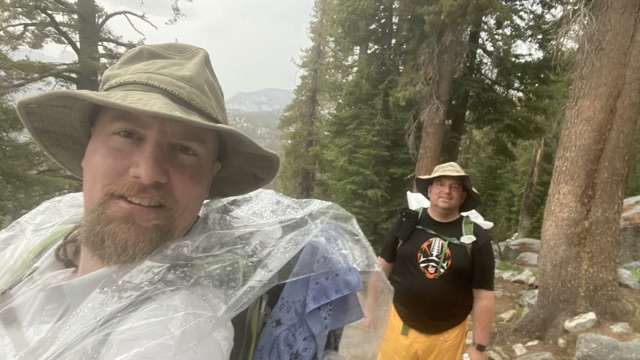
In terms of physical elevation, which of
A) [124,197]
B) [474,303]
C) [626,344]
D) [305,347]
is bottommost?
[626,344]

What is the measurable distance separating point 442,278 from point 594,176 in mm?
2499

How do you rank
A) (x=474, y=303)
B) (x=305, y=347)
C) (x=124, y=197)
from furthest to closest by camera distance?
(x=474, y=303), (x=124, y=197), (x=305, y=347)

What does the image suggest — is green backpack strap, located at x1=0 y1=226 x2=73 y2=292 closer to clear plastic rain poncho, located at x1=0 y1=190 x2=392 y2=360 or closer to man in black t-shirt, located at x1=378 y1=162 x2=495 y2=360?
clear plastic rain poncho, located at x1=0 y1=190 x2=392 y2=360

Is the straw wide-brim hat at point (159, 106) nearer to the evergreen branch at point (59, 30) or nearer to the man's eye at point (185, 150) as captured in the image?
the man's eye at point (185, 150)

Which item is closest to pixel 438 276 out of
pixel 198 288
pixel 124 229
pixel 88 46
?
pixel 198 288

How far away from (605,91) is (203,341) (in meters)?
4.86

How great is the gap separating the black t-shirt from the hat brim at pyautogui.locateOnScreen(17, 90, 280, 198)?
79.8 inches

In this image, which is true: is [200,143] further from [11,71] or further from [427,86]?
[11,71]

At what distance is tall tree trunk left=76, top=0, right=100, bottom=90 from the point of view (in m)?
9.96

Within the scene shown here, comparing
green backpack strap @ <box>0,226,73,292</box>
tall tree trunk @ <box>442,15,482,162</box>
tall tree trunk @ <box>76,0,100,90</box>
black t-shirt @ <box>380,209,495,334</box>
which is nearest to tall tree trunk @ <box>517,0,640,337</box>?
black t-shirt @ <box>380,209,495,334</box>

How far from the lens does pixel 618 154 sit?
4141mm

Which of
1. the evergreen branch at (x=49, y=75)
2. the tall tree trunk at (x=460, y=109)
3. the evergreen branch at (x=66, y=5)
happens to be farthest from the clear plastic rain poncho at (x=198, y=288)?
the evergreen branch at (x=66, y=5)

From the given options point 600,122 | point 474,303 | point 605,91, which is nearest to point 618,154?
point 600,122

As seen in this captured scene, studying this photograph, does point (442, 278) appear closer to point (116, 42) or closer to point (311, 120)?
point (116, 42)
